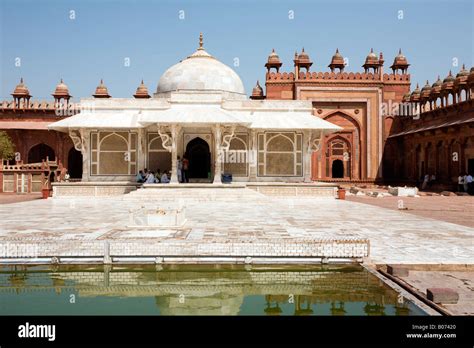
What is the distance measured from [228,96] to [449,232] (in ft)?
56.8

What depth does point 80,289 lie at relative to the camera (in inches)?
212

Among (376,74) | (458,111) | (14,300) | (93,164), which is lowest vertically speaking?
(14,300)

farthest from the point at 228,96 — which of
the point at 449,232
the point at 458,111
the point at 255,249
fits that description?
the point at 255,249

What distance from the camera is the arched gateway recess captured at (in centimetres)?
2291

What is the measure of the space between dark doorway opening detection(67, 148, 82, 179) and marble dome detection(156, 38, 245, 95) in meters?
9.85

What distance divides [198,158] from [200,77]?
4.76 m

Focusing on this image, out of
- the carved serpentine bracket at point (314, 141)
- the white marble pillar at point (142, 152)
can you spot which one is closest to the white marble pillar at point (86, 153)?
the white marble pillar at point (142, 152)

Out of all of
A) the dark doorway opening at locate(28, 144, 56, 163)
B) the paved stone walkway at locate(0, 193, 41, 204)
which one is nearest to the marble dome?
the paved stone walkway at locate(0, 193, 41, 204)

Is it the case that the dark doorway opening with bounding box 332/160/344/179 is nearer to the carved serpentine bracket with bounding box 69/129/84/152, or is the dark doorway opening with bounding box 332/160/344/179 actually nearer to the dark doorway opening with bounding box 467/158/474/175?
the dark doorway opening with bounding box 467/158/474/175

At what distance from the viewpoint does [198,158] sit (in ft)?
76.9

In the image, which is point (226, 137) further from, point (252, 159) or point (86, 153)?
point (86, 153)

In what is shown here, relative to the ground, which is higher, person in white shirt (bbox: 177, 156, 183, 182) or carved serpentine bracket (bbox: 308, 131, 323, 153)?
carved serpentine bracket (bbox: 308, 131, 323, 153)

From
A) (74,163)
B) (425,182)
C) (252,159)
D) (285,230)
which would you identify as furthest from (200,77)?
(285,230)
